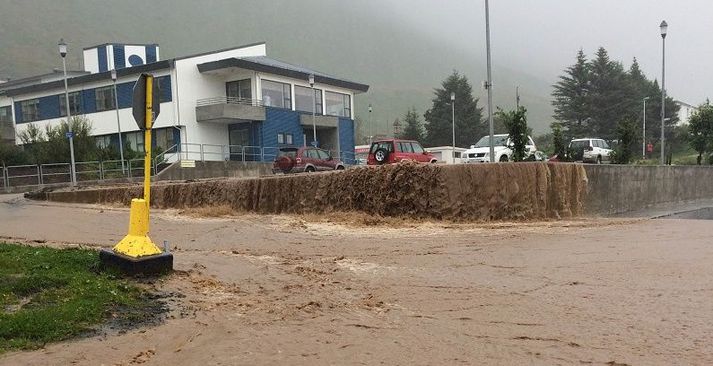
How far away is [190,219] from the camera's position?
→ 667 inches

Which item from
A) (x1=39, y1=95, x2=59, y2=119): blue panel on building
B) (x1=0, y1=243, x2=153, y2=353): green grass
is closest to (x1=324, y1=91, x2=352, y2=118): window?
(x1=39, y1=95, x2=59, y2=119): blue panel on building

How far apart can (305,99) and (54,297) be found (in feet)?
144

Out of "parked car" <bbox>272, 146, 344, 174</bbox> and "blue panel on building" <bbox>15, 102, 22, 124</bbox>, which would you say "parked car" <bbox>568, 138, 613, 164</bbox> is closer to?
"parked car" <bbox>272, 146, 344, 174</bbox>

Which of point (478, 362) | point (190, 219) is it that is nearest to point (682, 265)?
point (478, 362)

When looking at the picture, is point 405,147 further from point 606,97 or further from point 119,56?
point 606,97

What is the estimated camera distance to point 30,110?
1973 inches

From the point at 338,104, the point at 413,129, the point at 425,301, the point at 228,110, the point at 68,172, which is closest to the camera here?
the point at 425,301

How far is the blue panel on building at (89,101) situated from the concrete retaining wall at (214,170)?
15365 mm

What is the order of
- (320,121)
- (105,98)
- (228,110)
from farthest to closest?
(320,121)
(105,98)
(228,110)

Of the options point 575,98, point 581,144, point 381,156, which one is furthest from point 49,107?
point 575,98

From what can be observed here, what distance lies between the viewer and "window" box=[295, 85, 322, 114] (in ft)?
158

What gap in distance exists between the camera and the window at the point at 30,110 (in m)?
49.6

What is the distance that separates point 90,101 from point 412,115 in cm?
5361

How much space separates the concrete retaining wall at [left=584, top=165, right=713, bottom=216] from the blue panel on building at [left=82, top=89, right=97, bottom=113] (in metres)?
39.9
